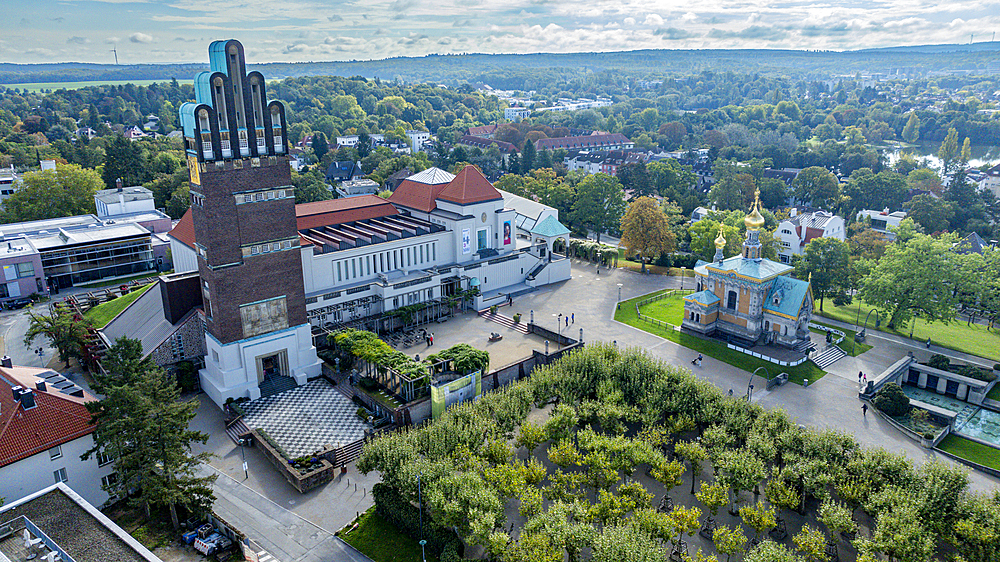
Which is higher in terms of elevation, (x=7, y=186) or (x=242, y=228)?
(x=242, y=228)

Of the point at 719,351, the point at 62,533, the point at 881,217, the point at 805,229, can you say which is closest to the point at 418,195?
the point at 719,351

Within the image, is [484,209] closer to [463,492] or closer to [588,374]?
[588,374]

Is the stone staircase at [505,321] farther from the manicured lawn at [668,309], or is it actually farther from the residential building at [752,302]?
the residential building at [752,302]

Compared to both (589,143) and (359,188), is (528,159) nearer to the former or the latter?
(589,143)

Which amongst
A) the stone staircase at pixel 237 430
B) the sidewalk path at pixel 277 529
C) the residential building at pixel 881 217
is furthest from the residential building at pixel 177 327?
the residential building at pixel 881 217

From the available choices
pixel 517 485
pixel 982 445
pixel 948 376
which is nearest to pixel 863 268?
pixel 948 376

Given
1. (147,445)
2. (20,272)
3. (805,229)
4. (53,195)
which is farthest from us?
(805,229)
